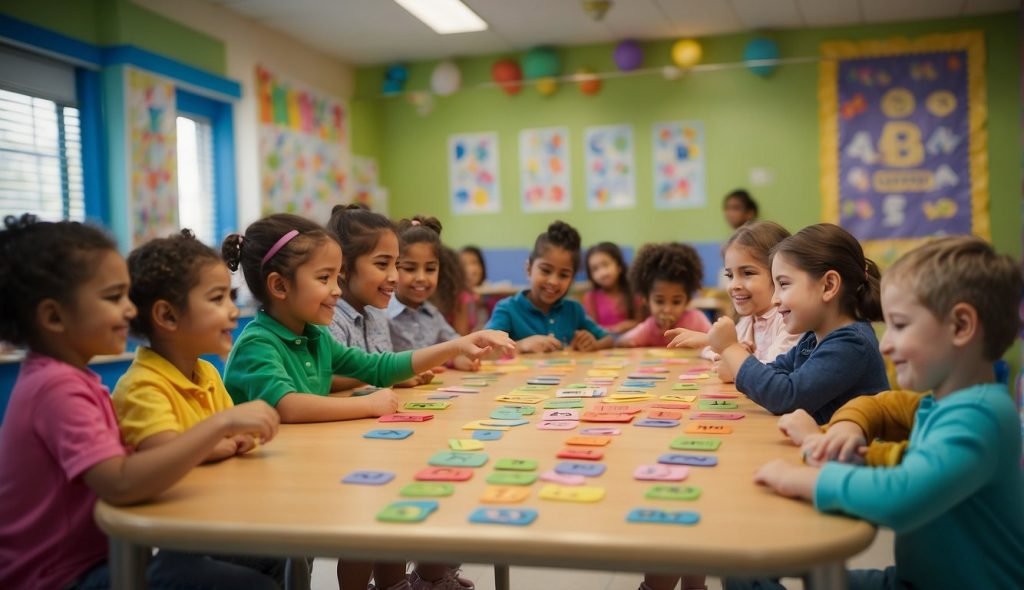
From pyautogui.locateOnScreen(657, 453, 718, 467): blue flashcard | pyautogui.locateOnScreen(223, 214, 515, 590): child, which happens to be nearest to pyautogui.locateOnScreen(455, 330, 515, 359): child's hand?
pyautogui.locateOnScreen(223, 214, 515, 590): child

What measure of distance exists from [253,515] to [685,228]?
20.6ft

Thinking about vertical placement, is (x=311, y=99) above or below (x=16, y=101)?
above

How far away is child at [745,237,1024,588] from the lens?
1.06m

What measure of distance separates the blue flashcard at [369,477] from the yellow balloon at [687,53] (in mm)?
6037

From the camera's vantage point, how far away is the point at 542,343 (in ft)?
9.68

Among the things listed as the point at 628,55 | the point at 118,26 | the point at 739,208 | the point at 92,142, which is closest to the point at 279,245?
the point at 92,142

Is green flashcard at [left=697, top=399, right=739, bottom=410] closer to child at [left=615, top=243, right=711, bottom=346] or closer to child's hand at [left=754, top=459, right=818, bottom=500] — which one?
child's hand at [left=754, top=459, right=818, bottom=500]

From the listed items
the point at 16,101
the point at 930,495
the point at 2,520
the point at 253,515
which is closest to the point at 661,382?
the point at 930,495

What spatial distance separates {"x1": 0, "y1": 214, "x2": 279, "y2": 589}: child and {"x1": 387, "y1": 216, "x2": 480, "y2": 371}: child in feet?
4.90

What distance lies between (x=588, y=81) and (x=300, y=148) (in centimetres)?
237

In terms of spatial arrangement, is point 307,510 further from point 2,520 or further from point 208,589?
point 2,520

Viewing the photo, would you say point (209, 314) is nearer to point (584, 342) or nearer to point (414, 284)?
point (414, 284)

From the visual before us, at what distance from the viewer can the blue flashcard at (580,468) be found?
4.00 feet

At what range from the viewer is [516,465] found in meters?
1.27
